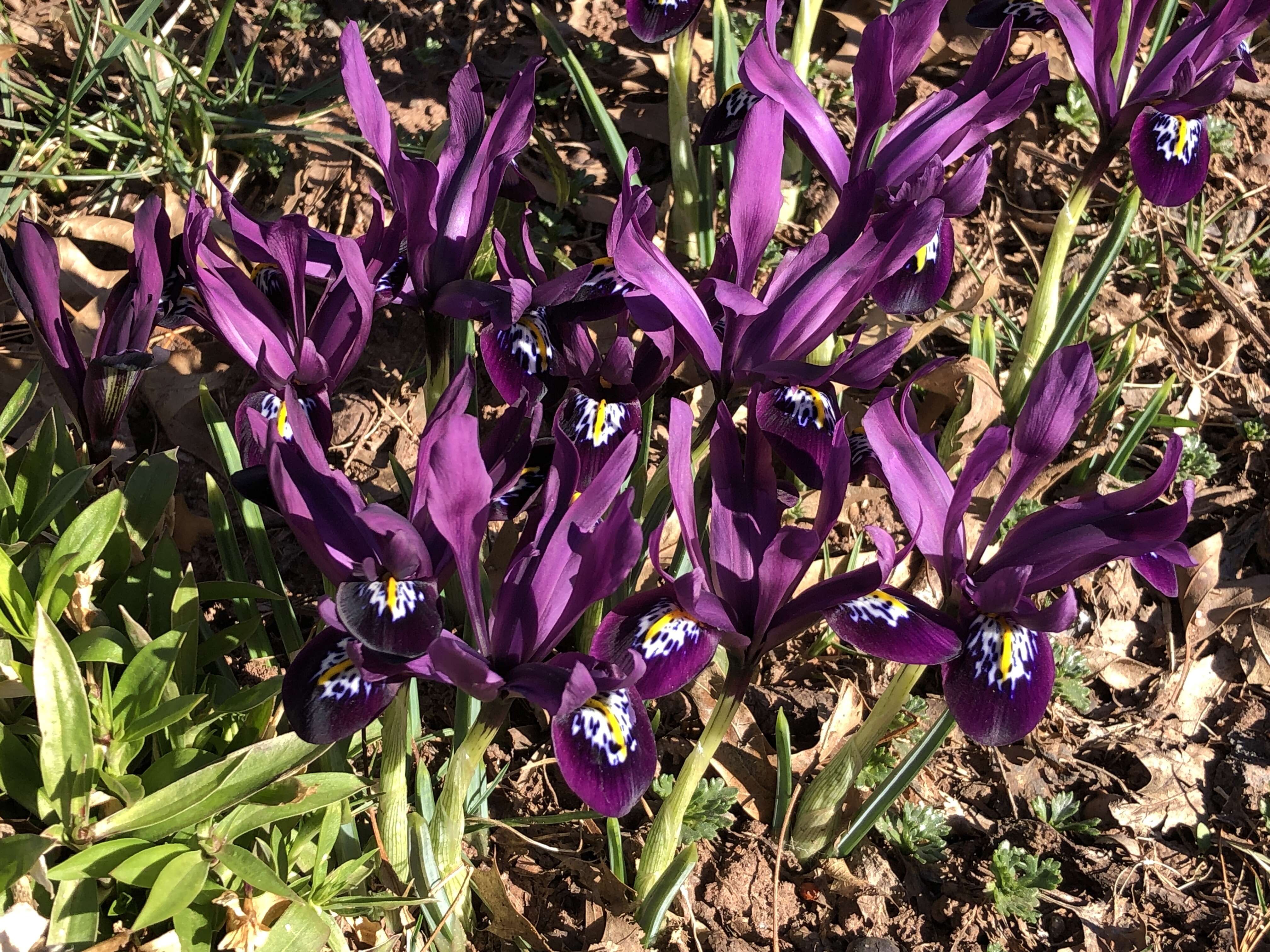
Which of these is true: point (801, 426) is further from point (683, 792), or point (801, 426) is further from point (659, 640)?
point (683, 792)

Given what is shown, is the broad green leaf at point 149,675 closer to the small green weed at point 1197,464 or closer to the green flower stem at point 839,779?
the green flower stem at point 839,779

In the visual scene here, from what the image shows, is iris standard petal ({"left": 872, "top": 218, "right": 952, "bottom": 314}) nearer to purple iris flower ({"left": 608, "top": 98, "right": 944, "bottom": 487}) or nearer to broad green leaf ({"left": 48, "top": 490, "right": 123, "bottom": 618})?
purple iris flower ({"left": 608, "top": 98, "right": 944, "bottom": 487})

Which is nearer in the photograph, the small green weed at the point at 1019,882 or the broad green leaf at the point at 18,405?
the broad green leaf at the point at 18,405

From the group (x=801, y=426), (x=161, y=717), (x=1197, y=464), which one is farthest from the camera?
(x=1197, y=464)

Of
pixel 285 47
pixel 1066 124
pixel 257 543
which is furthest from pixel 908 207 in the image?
pixel 285 47

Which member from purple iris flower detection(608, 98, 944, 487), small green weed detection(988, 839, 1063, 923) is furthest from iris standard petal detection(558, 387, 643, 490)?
small green weed detection(988, 839, 1063, 923)

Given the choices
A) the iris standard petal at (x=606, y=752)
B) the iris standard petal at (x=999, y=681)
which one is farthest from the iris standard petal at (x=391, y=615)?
the iris standard petal at (x=999, y=681)

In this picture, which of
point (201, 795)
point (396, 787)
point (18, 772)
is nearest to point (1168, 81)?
point (396, 787)

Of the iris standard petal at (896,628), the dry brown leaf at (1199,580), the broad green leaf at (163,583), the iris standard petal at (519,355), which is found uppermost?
the iris standard petal at (519,355)
